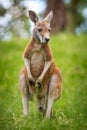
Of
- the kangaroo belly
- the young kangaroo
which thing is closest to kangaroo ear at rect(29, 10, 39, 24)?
the young kangaroo

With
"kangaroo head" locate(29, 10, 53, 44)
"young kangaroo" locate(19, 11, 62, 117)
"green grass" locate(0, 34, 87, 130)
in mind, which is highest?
"kangaroo head" locate(29, 10, 53, 44)

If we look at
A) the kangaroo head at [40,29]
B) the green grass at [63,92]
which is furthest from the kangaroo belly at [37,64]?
the green grass at [63,92]

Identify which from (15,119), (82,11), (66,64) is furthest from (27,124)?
(82,11)

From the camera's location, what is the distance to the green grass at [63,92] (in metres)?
8.26

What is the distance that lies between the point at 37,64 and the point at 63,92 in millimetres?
3685

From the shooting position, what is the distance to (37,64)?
8969mm

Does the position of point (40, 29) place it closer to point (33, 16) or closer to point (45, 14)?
point (33, 16)

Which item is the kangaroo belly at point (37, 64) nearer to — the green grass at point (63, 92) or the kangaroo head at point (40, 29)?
the kangaroo head at point (40, 29)

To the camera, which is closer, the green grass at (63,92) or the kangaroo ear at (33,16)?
the green grass at (63,92)

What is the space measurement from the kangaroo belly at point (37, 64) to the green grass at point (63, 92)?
478 mm

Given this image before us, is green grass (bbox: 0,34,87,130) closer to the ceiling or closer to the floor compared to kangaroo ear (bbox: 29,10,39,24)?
closer to the floor

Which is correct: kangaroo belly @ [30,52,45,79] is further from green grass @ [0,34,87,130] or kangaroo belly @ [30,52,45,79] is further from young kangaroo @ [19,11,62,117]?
green grass @ [0,34,87,130]

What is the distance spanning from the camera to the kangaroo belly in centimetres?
890

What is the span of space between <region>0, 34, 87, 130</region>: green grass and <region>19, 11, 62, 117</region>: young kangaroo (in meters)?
0.20
